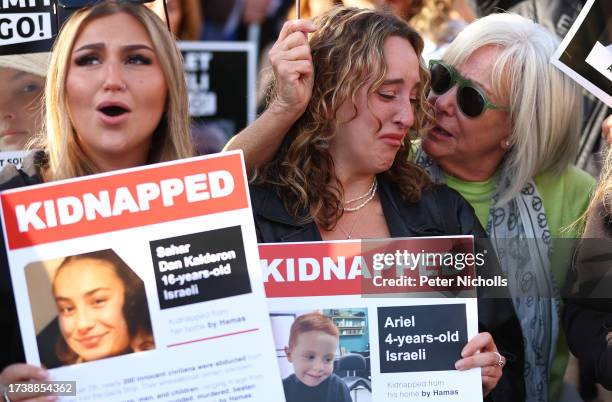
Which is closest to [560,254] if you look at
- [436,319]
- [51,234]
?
[436,319]

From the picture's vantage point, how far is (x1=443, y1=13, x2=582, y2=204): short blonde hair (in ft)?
10.0

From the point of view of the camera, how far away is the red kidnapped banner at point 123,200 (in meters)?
2.13

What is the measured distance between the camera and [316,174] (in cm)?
278

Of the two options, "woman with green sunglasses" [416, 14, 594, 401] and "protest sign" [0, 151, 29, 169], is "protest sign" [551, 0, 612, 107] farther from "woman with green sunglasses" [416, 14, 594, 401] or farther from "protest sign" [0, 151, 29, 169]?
"protest sign" [0, 151, 29, 169]

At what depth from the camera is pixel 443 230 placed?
2.75m

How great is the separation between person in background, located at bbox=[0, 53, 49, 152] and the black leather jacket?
30.8 inches

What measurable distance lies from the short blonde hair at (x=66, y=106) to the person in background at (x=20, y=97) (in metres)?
0.45

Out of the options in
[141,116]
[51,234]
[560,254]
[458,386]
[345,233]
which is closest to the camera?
[51,234]

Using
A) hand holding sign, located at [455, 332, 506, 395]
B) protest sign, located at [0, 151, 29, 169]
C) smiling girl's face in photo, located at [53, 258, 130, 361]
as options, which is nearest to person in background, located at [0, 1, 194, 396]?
smiling girl's face in photo, located at [53, 258, 130, 361]

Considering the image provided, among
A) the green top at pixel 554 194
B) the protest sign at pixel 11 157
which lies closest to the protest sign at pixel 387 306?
the green top at pixel 554 194

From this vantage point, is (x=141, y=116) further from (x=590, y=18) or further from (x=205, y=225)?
(x=590, y=18)

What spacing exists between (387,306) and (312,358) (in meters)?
0.21

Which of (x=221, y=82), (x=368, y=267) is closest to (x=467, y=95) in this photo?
(x=368, y=267)

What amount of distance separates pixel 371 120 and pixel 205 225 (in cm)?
73
